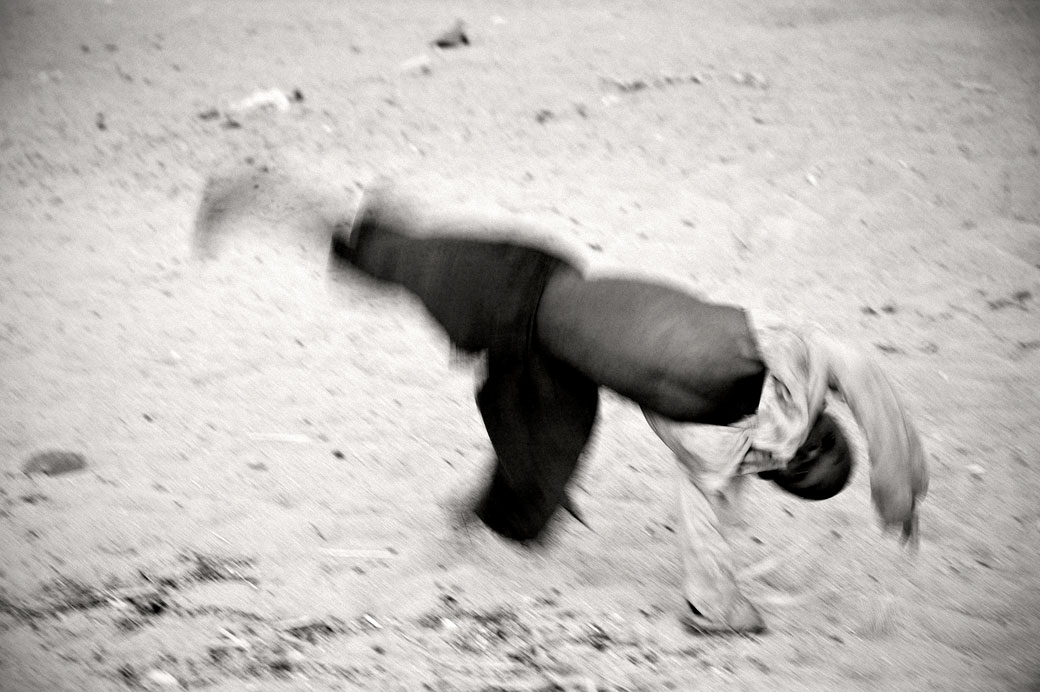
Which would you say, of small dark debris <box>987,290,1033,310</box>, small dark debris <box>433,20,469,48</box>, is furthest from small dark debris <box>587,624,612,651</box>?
small dark debris <box>433,20,469,48</box>

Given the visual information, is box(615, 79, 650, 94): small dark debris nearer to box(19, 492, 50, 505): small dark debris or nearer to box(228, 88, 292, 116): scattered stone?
box(228, 88, 292, 116): scattered stone

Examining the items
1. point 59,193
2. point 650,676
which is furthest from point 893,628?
point 59,193

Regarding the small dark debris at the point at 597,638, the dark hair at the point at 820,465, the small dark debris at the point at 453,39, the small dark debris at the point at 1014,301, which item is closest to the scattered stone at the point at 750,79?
the small dark debris at the point at 453,39

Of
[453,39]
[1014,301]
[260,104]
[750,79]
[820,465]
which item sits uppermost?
[453,39]

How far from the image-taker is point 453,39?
643cm

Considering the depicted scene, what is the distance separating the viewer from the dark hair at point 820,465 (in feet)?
7.99

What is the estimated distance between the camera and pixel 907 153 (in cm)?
523

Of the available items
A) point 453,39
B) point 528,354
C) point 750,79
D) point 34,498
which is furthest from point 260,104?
point 528,354

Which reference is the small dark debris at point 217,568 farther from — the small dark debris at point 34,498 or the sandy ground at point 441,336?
the small dark debris at point 34,498

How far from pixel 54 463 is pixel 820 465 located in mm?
2416

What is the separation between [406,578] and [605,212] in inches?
102

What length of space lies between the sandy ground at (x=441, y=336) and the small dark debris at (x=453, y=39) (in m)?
0.14

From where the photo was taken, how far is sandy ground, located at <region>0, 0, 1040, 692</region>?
8.25ft

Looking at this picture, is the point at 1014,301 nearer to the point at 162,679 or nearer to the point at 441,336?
the point at 441,336
